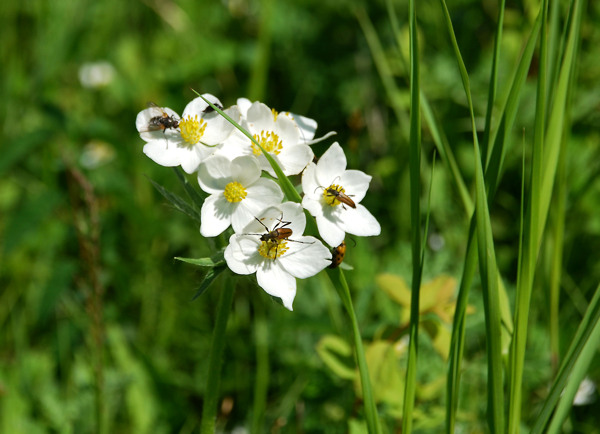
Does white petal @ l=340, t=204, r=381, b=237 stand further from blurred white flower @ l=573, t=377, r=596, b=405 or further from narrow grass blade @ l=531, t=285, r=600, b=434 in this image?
blurred white flower @ l=573, t=377, r=596, b=405

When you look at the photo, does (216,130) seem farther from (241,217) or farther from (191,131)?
(241,217)

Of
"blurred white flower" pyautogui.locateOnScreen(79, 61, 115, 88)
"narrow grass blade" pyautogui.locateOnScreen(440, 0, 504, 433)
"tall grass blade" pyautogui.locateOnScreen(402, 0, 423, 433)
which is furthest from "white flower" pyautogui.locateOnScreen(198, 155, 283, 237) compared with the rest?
"blurred white flower" pyautogui.locateOnScreen(79, 61, 115, 88)

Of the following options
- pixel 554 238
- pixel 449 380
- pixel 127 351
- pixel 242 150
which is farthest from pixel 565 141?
pixel 127 351

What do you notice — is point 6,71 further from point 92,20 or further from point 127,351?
point 127,351

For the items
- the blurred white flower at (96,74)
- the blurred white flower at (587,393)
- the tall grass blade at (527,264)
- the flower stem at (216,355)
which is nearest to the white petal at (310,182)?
the flower stem at (216,355)

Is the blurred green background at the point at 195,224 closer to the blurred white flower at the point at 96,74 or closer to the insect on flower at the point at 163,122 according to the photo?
the blurred white flower at the point at 96,74

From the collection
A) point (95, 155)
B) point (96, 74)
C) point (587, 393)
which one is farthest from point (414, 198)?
point (96, 74)
